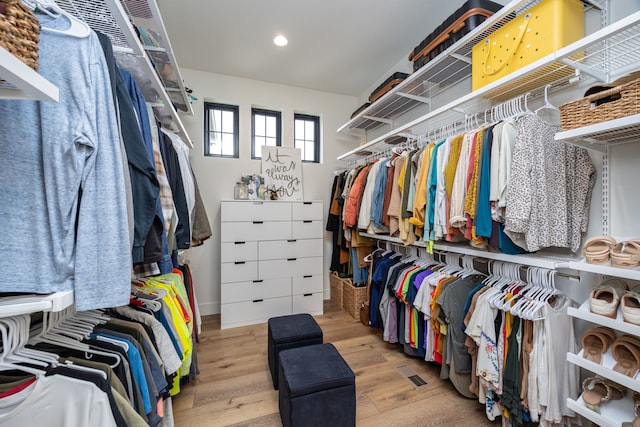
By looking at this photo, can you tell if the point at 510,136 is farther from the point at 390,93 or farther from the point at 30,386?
the point at 30,386

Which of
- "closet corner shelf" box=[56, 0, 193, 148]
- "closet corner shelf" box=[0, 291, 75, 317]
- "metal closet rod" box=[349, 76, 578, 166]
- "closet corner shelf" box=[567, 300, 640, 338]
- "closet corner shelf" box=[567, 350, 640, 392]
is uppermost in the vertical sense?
"closet corner shelf" box=[56, 0, 193, 148]

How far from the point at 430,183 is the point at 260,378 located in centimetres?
178

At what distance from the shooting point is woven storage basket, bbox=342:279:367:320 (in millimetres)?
2823

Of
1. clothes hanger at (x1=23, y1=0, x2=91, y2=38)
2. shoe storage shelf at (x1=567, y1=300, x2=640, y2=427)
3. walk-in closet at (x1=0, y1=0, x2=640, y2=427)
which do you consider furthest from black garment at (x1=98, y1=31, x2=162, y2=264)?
shoe storage shelf at (x1=567, y1=300, x2=640, y2=427)

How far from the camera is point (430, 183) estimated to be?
175cm

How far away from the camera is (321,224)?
3.02 metres

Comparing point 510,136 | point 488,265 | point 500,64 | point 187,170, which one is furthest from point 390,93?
point 187,170

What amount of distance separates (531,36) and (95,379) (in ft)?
7.36

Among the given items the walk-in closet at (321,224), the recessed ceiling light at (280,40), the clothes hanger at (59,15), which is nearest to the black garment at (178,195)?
the walk-in closet at (321,224)

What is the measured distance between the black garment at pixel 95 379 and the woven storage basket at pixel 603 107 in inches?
74.0

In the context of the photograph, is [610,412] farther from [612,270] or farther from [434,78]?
[434,78]

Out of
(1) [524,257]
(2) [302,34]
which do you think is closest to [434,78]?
(2) [302,34]

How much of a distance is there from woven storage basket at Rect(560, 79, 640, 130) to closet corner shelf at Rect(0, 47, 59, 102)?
1.65 meters

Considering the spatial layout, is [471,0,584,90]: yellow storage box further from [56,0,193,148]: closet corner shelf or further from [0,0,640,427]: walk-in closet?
[56,0,193,148]: closet corner shelf
